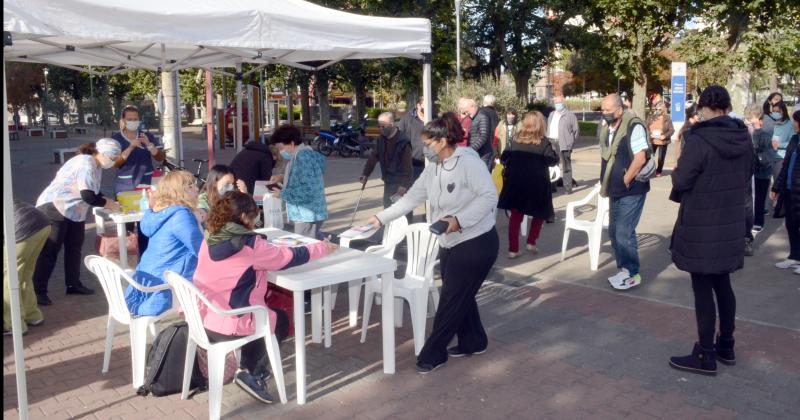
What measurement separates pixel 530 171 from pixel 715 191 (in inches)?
130

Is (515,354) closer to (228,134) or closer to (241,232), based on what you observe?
(241,232)

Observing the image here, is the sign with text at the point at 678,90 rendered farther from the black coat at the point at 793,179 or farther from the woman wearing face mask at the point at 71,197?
the woman wearing face mask at the point at 71,197

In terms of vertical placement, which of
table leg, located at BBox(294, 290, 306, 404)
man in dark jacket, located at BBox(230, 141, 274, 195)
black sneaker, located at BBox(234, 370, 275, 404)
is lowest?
black sneaker, located at BBox(234, 370, 275, 404)

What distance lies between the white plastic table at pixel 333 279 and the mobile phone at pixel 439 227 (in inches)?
17.3

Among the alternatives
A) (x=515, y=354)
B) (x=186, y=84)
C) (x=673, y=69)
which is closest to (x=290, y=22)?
(x=515, y=354)

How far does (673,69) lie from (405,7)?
36.2 feet

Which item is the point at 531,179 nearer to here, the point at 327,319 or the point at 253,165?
the point at 253,165

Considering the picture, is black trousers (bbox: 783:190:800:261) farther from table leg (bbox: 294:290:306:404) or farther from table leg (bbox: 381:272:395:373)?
table leg (bbox: 294:290:306:404)

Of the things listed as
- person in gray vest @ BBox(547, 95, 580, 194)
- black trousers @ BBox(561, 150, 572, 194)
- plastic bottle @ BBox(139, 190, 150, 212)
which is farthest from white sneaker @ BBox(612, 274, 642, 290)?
black trousers @ BBox(561, 150, 572, 194)

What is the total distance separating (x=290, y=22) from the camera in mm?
5934

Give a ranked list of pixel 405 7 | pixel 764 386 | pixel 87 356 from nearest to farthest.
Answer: pixel 764 386 < pixel 87 356 < pixel 405 7

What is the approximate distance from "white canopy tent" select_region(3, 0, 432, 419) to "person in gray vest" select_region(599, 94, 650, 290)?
5.53ft

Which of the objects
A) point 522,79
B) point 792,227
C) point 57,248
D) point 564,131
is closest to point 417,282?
point 57,248

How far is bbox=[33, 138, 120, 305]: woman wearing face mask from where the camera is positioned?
5926 millimetres
